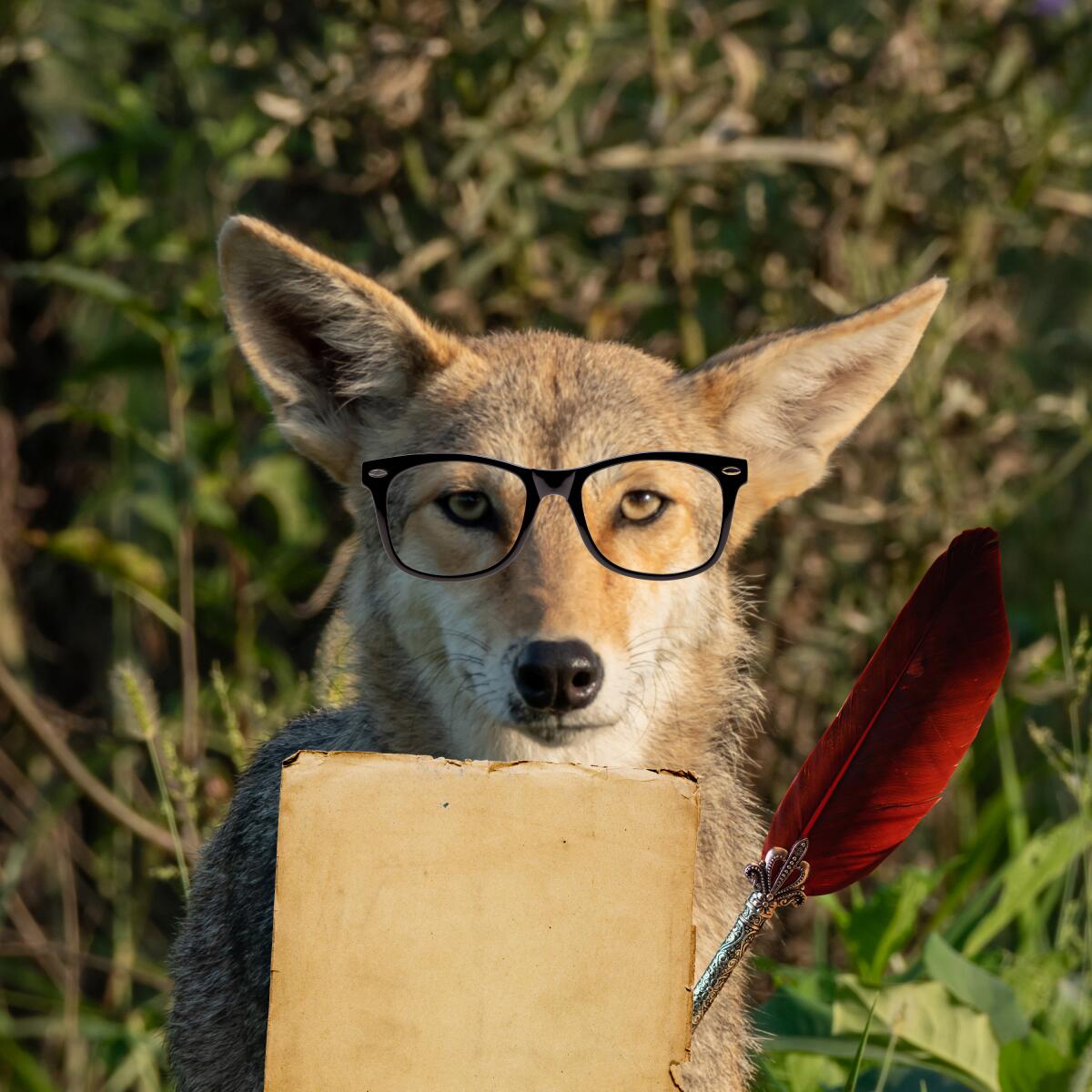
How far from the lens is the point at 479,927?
2121mm

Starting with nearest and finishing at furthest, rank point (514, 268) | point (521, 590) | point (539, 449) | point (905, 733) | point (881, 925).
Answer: point (905, 733)
point (521, 590)
point (539, 449)
point (881, 925)
point (514, 268)

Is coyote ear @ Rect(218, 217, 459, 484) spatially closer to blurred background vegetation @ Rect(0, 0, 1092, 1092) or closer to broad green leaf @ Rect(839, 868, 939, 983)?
blurred background vegetation @ Rect(0, 0, 1092, 1092)

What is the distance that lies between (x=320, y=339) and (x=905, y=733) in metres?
1.69

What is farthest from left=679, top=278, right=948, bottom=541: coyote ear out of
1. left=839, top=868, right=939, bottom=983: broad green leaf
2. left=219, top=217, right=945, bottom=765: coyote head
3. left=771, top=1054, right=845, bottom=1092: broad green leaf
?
left=771, top=1054, right=845, bottom=1092: broad green leaf

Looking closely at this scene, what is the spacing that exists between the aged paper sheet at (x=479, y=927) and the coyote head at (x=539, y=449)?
0.41 m

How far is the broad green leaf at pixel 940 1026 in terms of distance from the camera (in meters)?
3.09

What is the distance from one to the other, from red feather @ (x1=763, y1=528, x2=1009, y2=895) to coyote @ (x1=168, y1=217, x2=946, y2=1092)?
17.6 inches

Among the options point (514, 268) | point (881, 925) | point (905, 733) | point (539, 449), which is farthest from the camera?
point (514, 268)

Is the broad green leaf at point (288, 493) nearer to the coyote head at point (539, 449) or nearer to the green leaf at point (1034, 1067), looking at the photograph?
the coyote head at point (539, 449)

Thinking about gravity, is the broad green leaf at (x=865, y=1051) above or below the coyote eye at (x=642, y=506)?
below

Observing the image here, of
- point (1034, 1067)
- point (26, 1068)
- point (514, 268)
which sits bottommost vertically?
point (26, 1068)

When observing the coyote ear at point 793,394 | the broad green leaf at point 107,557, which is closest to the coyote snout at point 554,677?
the coyote ear at point 793,394

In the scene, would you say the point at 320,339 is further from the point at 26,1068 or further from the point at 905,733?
the point at 26,1068

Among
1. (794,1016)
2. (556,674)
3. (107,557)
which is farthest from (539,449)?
(107,557)
